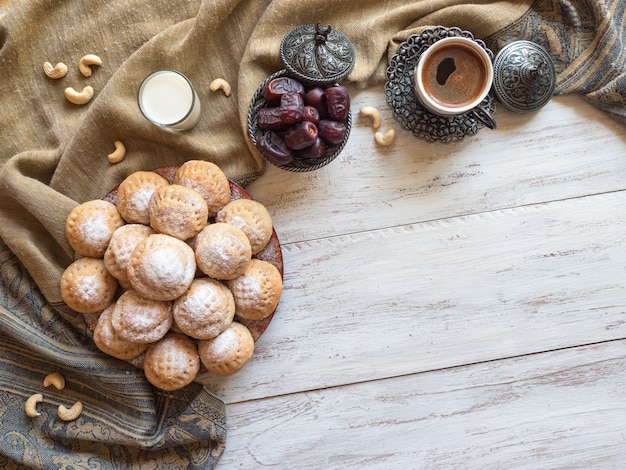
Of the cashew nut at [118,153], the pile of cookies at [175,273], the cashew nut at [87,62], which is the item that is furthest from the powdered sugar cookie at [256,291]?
the cashew nut at [87,62]

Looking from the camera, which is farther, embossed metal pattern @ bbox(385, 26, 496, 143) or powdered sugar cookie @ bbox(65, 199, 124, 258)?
embossed metal pattern @ bbox(385, 26, 496, 143)

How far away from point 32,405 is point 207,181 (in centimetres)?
73

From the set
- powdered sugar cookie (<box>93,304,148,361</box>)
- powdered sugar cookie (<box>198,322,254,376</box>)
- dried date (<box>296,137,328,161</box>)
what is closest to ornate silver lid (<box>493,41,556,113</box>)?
dried date (<box>296,137,328,161</box>)

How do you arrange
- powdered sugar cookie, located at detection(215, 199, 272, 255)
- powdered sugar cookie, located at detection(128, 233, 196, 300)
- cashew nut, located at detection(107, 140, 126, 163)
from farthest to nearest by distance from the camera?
1. cashew nut, located at detection(107, 140, 126, 163)
2. powdered sugar cookie, located at detection(215, 199, 272, 255)
3. powdered sugar cookie, located at detection(128, 233, 196, 300)

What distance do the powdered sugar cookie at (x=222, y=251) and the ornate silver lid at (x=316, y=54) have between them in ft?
1.39

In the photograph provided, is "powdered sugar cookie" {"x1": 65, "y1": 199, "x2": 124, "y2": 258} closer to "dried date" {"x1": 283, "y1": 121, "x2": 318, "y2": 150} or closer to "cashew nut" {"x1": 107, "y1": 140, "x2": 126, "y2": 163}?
"cashew nut" {"x1": 107, "y1": 140, "x2": 126, "y2": 163}

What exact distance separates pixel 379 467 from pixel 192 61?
121cm

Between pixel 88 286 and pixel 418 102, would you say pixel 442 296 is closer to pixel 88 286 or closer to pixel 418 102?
pixel 418 102

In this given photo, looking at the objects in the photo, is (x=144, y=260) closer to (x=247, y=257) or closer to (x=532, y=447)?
(x=247, y=257)

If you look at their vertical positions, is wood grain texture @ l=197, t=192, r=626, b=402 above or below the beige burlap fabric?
below

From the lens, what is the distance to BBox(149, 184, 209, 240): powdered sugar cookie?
123 centimetres

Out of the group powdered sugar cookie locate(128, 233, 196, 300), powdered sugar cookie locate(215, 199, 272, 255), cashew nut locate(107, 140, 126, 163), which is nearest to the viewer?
powdered sugar cookie locate(128, 233, 196, 300)

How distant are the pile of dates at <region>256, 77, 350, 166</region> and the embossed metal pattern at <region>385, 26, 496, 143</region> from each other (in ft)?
0.60

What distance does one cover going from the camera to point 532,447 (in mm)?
1497
